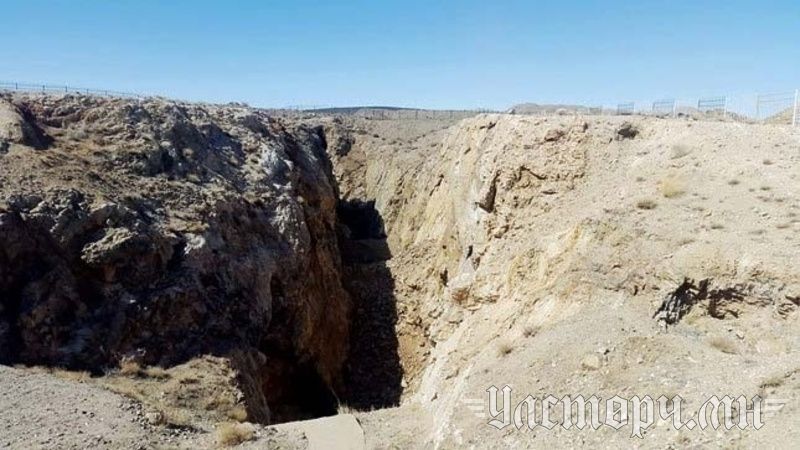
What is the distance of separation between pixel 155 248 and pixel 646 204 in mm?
11285

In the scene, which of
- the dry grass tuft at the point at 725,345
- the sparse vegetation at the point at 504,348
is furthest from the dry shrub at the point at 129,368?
the dry grass tuft at the point at 725,345

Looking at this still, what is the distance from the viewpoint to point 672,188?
40.1ft

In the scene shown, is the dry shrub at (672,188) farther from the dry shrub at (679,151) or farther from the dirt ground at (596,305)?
the dry shrub at (679,151)

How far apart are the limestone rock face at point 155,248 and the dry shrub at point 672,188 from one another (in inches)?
403

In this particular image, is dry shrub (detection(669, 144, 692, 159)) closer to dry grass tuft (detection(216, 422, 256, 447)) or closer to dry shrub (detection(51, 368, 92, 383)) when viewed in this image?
dry grass tuft (detection(216, 422, 256, 447))

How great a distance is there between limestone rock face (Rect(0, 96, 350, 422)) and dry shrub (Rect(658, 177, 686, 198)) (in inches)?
403

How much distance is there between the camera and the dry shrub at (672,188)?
1212cm

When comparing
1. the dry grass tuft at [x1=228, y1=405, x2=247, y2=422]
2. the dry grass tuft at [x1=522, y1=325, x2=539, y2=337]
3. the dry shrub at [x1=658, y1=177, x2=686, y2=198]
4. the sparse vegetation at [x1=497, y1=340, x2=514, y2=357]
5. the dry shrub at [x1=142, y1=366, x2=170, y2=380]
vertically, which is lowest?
the dry grass tuft at [x1=228, y1=405, x2=247, y2=422]

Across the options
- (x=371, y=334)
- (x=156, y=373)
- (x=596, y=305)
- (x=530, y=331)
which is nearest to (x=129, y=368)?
(x=156, y=373)

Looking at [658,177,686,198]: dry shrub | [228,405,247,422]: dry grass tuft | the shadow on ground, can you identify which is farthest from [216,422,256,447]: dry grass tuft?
[658,177,686,198]: dry shrub

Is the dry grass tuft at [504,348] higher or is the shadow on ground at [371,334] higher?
the dry grass tuft at [504,348]

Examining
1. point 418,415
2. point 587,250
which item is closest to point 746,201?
point 587,250

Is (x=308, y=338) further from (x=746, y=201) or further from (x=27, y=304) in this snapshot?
(x=746, y=201)

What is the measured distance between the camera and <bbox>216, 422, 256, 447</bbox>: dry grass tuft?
32.1 feet
